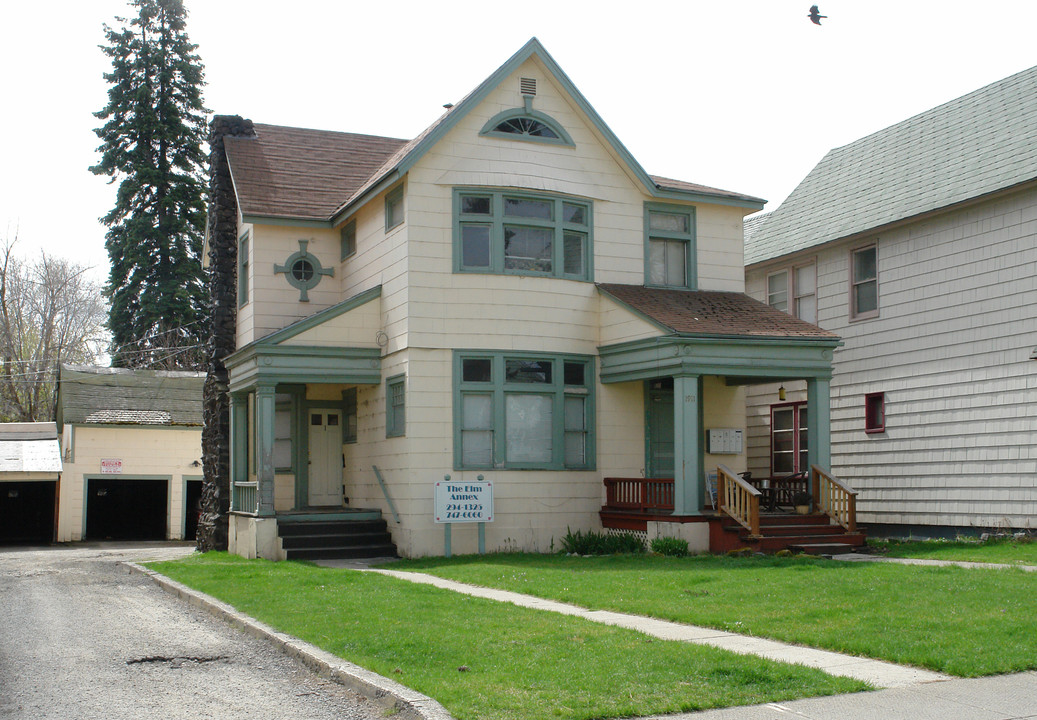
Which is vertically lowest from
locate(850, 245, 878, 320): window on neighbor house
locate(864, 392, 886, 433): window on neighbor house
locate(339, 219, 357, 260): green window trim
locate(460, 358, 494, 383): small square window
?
locate(864, 392, 886, 433): window on neighbor house

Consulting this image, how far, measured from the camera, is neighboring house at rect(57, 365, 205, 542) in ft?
110

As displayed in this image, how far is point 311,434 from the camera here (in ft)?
76.5

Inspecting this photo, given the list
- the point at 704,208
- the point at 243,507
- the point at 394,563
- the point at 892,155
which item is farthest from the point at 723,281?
the point at 243,507

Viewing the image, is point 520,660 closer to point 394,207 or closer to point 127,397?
point 394,207

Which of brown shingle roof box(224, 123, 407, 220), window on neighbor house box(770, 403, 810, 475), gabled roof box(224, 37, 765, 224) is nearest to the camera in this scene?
gabled roof box(224, 37, 765, 224)

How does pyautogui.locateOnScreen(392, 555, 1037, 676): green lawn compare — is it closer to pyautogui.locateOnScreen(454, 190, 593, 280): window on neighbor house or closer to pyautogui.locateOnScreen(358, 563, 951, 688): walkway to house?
pyautogui.locateOnScreen(358, 563, 951, 688): walkway to house

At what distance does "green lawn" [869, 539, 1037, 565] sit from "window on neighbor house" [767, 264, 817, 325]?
21.9 feet

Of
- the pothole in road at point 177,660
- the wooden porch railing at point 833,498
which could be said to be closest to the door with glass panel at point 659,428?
the wooden porch railing at point 833,498

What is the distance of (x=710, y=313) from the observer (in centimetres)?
2067

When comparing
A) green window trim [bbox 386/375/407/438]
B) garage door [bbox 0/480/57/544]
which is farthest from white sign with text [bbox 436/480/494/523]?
garage door [bbox 0/480/57/544]

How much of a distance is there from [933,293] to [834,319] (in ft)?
9.70

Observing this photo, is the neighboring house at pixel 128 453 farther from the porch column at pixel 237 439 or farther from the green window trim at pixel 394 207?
the green window trim at pixel 394 207

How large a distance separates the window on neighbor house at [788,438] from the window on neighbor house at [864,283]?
2.57m

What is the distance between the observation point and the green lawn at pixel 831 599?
360 inches
